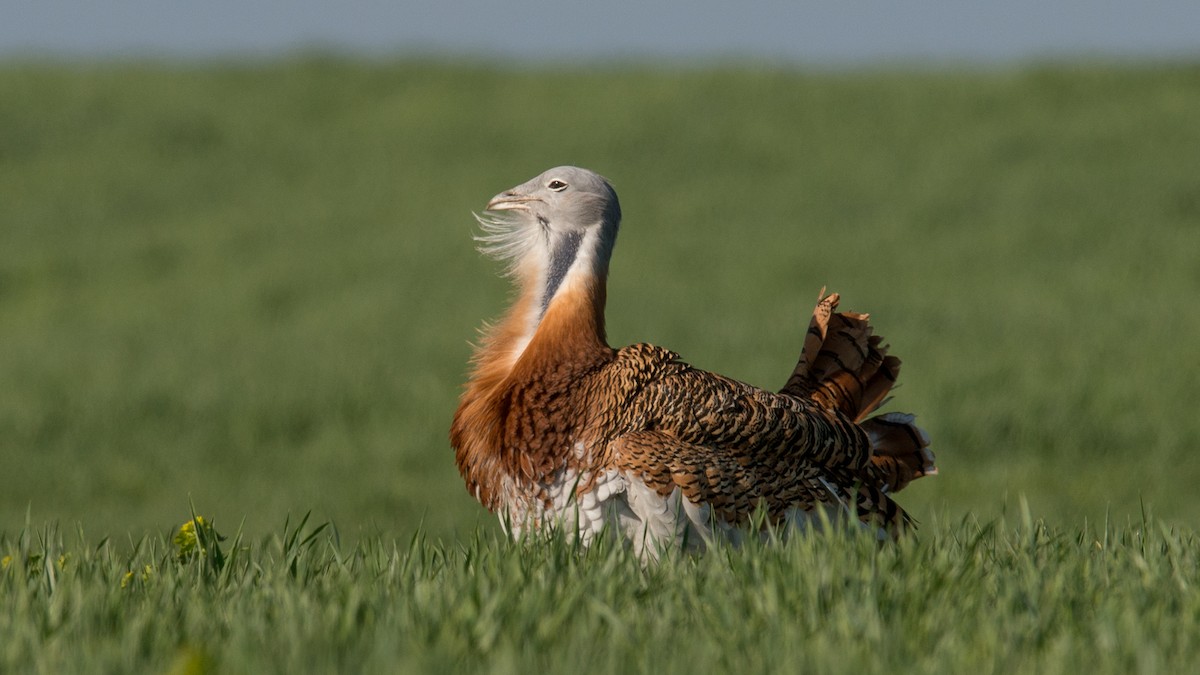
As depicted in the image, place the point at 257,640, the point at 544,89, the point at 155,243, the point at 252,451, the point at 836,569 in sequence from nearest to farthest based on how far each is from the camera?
the point at 257,640, the point at 836,569, the point at 252,451, the point at 155,243, the point at 544,89

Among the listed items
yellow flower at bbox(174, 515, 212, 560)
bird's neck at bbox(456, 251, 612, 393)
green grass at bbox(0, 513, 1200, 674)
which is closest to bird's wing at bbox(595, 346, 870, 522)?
bird's neck at bbox(456, 251, 612, 393)

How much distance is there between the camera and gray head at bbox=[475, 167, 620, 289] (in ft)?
16.0

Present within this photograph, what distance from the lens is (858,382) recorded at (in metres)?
5.28

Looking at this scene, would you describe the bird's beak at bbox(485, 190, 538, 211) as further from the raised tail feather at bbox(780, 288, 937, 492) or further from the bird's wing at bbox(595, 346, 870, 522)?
the raised tail feather at bbox(780, 288, 937, 492)

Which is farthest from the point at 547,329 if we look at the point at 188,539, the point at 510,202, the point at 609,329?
the point at 609,329

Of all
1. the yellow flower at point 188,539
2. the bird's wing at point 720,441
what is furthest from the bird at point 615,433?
the yellow flower at point 188,539

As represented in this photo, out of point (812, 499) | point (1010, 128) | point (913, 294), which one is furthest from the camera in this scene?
point (1010, 128)

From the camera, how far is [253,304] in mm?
14266

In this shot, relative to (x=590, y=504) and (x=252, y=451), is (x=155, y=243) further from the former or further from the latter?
(x=590, y=504)

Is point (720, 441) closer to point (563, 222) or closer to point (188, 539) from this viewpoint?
point (563, 222)

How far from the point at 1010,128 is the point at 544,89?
656 cm

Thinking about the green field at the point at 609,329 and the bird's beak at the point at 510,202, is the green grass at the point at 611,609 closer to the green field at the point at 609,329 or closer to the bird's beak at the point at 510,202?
the green field at the point at 609,329

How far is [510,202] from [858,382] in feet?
4.51

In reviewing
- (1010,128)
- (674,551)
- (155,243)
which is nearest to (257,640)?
(674,551)
